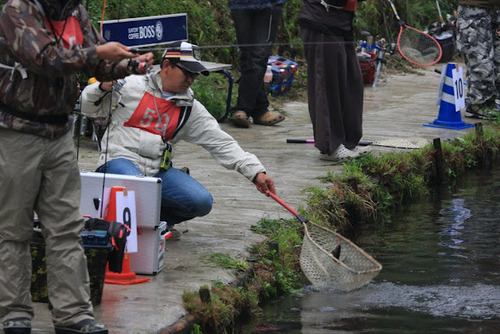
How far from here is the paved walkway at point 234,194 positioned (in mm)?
5199

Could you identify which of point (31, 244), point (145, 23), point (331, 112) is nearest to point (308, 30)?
point (331, 112)

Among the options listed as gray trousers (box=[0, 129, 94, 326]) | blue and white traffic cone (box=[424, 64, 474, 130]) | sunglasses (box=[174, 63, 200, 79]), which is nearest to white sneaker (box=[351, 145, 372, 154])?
blue and white traffic cone (box=[424, 64, 474, 130])

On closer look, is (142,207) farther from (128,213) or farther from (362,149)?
(362,149)

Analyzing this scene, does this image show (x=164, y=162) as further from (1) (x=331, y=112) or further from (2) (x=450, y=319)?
(1) (x=331, y=112)

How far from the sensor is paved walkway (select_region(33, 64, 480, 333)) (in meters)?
5.20

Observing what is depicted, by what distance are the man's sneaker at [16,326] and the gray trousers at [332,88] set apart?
5.17m

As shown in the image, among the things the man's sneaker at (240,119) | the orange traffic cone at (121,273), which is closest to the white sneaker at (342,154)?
the man's sneaker at (240,119)

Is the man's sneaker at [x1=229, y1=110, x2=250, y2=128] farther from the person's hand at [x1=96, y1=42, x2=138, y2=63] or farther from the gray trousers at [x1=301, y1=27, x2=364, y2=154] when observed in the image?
the person's hand at [x1=96, y1=42, x2=138, y2=63]

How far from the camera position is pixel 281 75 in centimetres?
1410

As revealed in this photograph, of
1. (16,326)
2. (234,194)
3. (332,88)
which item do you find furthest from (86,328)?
(332,88)

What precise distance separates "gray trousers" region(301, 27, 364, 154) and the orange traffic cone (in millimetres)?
4043

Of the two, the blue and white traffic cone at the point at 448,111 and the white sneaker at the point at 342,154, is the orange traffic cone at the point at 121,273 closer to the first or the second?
the white sneaker at the point at 342,154

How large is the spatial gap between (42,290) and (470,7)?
884 centimetres

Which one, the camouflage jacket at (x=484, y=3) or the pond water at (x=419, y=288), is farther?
the camouflage jacket at (x=484, y=3)
